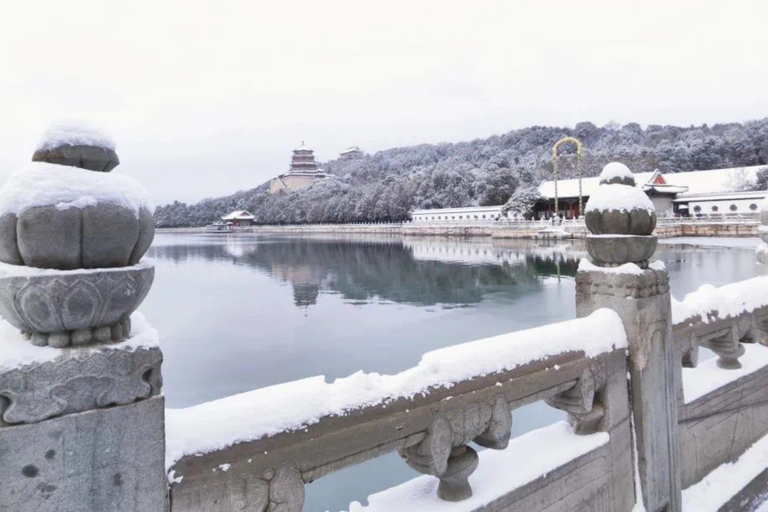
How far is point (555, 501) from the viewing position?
7.92ft

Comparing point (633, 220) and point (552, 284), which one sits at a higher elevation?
point (633, 220)

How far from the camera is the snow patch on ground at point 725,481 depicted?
314 centimetres

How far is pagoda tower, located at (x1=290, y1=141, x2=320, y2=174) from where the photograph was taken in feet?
339

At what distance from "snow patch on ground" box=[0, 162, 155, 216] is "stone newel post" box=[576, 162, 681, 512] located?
95.3 inches

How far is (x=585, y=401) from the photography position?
258 cm

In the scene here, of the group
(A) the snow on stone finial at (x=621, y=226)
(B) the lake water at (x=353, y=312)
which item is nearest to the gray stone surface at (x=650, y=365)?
(A) the snow on stone finial at (x=621, y=226)

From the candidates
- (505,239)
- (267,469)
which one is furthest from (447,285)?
(505,239)

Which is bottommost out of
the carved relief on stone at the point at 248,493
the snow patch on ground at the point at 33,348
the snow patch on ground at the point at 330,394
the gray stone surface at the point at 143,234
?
the carved relief on stone at the point at 248,493

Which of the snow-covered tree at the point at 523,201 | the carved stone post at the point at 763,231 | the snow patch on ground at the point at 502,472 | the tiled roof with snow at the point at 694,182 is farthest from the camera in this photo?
the snow-covered tree at the point at 523,201

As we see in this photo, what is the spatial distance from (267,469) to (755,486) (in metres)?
3.55

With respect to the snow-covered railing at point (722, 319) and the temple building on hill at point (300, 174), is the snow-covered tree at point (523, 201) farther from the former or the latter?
the temple building on hill at point (300, 174)

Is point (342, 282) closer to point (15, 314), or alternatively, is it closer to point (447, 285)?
point (447, 285)

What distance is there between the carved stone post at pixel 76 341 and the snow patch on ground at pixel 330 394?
175 millimetres

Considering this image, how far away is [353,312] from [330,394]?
1388 cm
